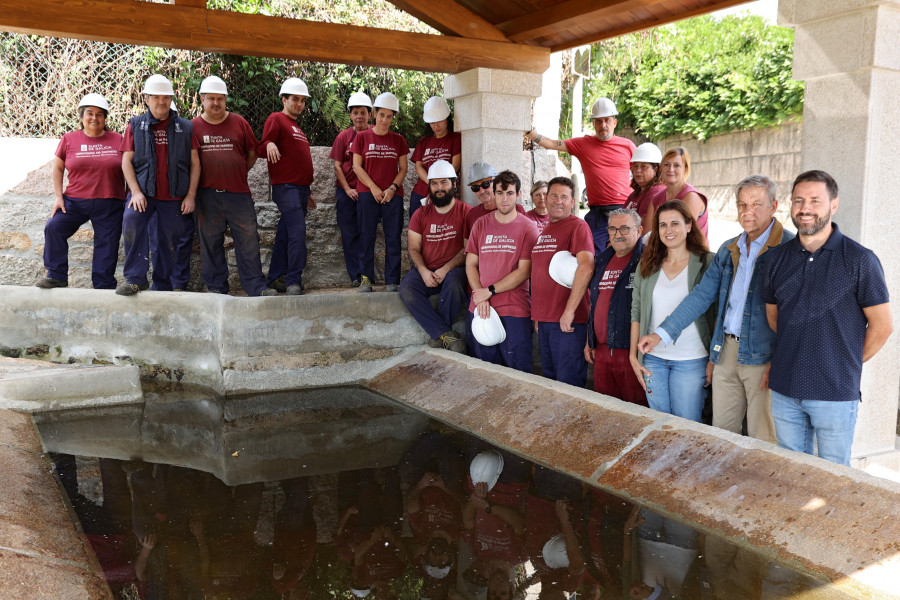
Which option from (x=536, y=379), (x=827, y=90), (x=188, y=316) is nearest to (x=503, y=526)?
(x=536, y=379)

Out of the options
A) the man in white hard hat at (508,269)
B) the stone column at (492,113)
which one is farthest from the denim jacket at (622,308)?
the stone column at (492,113)

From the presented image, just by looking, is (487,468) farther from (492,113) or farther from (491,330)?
(492,113)

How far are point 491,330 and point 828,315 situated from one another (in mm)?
2608

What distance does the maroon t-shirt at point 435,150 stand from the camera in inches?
273

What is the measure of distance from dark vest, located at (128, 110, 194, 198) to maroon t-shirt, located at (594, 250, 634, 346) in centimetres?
370

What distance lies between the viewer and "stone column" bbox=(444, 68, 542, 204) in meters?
6.63

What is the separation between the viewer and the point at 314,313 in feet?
20.3

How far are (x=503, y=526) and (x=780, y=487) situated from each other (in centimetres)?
118

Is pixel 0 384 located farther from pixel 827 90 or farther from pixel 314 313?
pixel 827 90

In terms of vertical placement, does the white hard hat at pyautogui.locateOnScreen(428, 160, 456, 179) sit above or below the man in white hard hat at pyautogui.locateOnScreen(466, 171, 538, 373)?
above

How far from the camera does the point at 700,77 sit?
13602 mm

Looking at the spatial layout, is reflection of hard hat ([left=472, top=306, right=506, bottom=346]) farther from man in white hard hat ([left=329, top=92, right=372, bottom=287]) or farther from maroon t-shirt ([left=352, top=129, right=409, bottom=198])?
maroon t-shirt ([left=352, top=129, right=409, bottom=198])

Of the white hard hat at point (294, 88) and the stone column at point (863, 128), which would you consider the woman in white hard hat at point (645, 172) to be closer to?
the stone column at point (863, 128)

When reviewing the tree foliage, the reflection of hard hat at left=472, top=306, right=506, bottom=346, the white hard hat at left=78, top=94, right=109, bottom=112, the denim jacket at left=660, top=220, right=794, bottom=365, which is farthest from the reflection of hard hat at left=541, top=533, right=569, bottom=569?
the tree foliage
